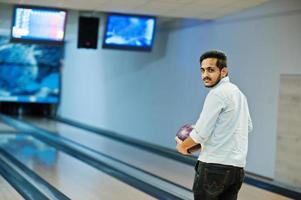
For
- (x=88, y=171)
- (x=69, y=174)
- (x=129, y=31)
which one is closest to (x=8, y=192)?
(x=69, y=174)

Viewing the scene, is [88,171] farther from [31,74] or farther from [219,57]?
[31,74]

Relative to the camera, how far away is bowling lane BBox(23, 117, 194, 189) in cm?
672

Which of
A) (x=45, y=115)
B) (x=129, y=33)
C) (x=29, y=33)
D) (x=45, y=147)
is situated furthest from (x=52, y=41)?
(x=45, y=115)

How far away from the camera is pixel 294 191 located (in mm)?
5941

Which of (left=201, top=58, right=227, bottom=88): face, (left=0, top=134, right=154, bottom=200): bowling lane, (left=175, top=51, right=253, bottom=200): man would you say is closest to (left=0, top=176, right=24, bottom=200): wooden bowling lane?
(left=0, top=134, right=154, bottom=200): bowling lane

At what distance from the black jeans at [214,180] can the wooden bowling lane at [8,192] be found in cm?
312

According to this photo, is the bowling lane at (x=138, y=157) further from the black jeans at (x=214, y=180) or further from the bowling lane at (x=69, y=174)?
the black jeans at (x=214, y=180)

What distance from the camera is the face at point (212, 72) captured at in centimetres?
239

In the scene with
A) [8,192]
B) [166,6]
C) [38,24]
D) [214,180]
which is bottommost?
[8,192]

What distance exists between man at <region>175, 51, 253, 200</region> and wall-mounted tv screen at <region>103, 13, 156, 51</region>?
590 cm

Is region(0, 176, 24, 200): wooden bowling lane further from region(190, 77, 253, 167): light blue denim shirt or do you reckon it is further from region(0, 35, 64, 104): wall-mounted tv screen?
region(0, 35, 64, 104): wall-mounted tv screen

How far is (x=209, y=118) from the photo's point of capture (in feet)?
7.54

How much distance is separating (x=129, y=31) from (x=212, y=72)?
606cm

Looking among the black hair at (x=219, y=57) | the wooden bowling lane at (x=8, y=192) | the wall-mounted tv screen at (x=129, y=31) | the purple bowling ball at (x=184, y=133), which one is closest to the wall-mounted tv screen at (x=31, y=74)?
the wall-mounted tv screen at (x=129, y=31)
